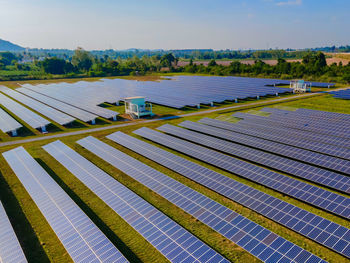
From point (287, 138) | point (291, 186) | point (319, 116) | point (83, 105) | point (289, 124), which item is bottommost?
point (291, 186)

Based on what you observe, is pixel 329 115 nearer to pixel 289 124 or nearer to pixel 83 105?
pixel 289 124

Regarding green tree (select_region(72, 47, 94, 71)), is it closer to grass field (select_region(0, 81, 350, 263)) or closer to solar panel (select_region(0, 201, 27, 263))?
grass field (select_region(0, 81, 350, 263))

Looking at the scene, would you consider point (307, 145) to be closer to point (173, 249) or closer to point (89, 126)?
point (173, 249)

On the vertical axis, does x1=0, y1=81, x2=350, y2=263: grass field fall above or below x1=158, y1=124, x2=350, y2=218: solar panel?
below

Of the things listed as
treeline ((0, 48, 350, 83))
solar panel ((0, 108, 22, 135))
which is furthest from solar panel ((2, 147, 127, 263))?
treeline ((0, 48, 350, 83))

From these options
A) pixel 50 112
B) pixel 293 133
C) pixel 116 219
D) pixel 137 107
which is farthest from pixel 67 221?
pixel 50 112

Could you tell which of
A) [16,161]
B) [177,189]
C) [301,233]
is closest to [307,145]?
[301,233]
